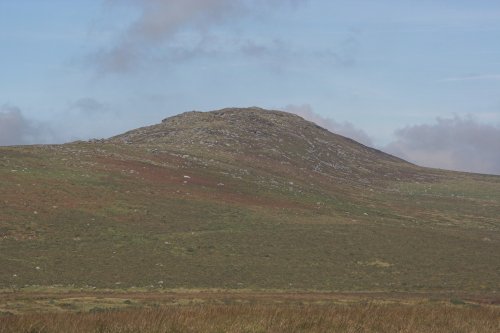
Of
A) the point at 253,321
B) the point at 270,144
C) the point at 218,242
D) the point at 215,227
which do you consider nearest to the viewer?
the point at 253,321

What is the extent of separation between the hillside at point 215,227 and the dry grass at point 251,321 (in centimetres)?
2780

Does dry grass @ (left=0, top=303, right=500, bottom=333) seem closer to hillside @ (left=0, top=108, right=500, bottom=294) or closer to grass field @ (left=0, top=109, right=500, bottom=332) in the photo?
grass field @ (left=0, top=109, right=500, bottom=332)

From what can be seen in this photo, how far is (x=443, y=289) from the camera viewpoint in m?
51.7

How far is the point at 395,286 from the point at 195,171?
52.0 m

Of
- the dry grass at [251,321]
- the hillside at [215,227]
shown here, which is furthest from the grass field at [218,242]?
the hillside at [215,227]

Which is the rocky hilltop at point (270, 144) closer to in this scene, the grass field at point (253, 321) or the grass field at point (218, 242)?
the grass field at point (218, 242)

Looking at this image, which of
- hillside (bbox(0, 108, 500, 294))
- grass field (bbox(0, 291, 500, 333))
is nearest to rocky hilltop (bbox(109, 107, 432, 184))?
hillside (bbox(0, 108, 500, 294))

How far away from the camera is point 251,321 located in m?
17.3

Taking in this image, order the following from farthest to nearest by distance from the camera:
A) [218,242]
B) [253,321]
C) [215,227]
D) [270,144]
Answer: [270,144] < [215,227] < [218,242] < [253,321]

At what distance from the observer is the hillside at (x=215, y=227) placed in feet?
168

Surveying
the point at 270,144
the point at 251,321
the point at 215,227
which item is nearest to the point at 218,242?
the point at 215,227

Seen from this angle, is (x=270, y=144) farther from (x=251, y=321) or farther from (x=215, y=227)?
(x=251, y=321)

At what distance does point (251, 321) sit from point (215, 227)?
50933 millimetres

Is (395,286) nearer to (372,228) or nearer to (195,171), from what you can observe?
(372,228)
